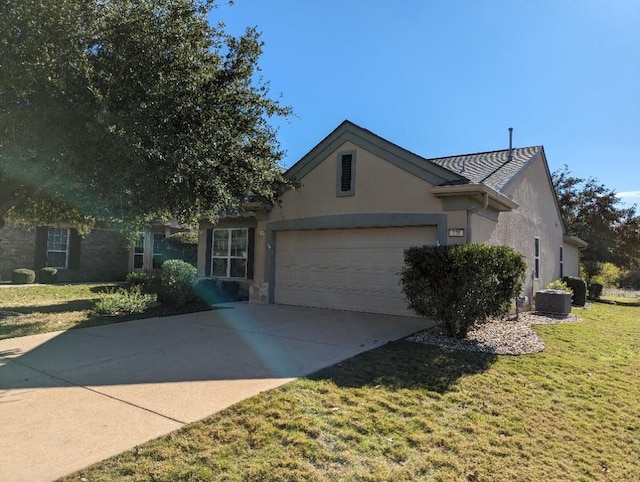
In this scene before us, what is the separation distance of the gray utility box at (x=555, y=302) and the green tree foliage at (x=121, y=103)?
10.1 m

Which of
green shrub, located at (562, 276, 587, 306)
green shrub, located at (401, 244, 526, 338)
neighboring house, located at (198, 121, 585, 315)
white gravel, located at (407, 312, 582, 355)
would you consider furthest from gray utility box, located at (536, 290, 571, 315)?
green shrub, located at (401, 244, 526, 338)

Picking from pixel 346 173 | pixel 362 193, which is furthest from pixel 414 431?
pixel 346 173

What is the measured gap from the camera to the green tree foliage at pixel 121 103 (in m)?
6.51

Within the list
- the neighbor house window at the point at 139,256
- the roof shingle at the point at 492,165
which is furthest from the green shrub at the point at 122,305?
the neighbor house window at the point at 139,256

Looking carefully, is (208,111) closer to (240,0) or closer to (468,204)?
(240,0)

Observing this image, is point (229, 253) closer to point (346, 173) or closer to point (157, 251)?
point (346, 173)

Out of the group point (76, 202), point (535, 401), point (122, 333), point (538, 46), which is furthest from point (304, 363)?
point (538, 46)

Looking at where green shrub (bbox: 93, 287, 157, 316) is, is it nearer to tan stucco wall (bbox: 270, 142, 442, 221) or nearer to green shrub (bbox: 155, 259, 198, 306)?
green shrub (bbox: 155, 259, 198, 306)

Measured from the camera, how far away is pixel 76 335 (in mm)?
7805

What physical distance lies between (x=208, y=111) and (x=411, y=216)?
17.3 ft

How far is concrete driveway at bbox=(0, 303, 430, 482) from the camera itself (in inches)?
137

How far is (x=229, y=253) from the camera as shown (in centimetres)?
1459

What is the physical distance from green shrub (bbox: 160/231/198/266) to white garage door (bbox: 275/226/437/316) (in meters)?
8.07

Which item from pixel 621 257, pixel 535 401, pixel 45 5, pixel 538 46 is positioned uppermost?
pixel 538 46
